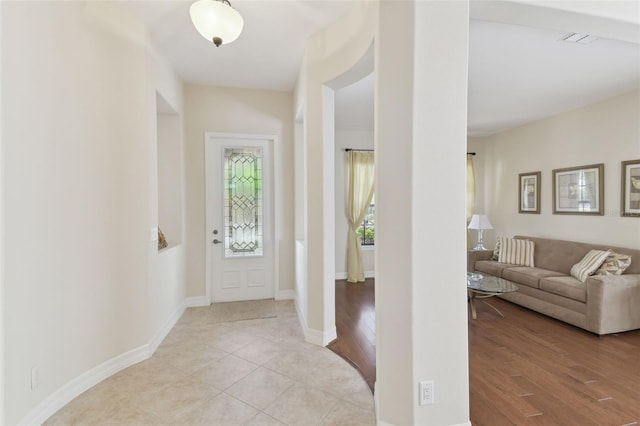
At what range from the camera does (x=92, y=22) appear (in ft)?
7.14

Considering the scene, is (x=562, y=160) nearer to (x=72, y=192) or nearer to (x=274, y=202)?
(x=274, y=202)

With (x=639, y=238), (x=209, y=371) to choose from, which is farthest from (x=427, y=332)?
(x=639, y=238)

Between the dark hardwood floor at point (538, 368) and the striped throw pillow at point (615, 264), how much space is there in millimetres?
628

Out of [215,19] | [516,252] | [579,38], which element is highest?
[579,38]

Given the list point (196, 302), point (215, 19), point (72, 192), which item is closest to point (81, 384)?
A: point (72, 192)

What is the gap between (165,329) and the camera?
301 centimetres

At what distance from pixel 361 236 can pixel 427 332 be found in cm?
403

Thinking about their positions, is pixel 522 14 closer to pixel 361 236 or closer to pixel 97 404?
pixel 97 404

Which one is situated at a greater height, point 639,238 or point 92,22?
point 92,22

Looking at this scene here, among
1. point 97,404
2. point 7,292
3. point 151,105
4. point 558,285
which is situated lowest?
point 97,404

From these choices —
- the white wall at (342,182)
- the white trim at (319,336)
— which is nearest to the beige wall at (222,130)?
the white trim at (319,336)

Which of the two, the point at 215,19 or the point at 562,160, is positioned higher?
the point at 215,19

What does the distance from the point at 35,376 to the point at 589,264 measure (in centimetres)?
513

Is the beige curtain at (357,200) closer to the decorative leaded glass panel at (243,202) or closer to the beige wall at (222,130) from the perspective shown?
the beige wall at (222,130)
